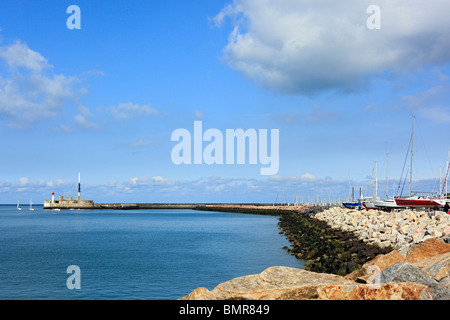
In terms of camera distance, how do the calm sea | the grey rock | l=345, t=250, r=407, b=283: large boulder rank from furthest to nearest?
the calm sea, l=345, t=250, r=407, b=283: large boulder, the grey rock

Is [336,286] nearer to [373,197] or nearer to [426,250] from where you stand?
[426,250]

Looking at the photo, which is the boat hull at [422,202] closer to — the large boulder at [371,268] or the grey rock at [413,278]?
the large boulder at [371,268]

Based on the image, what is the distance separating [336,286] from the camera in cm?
845

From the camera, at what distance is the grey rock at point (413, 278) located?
8219 mm

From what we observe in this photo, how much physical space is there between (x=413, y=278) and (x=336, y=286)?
5.39 feet

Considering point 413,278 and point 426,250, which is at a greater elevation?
point 413,278

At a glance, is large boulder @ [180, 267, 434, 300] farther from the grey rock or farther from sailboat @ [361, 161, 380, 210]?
sailboat @ [361, 161, 380, 210]

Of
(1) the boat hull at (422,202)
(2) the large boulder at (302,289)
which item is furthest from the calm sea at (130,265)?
(1) the boat hull at (422,202)

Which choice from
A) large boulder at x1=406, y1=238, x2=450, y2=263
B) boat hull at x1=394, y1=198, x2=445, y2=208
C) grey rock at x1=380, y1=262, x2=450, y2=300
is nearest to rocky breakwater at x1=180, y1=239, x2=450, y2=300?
grey rock at x1=380, y1=262, x2=450, y2=300

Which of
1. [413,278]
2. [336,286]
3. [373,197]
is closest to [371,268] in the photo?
[413,278]

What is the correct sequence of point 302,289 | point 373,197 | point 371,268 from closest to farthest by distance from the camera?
point 302,289, point 371,268, point 373,197

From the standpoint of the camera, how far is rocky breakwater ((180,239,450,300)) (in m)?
8.05
